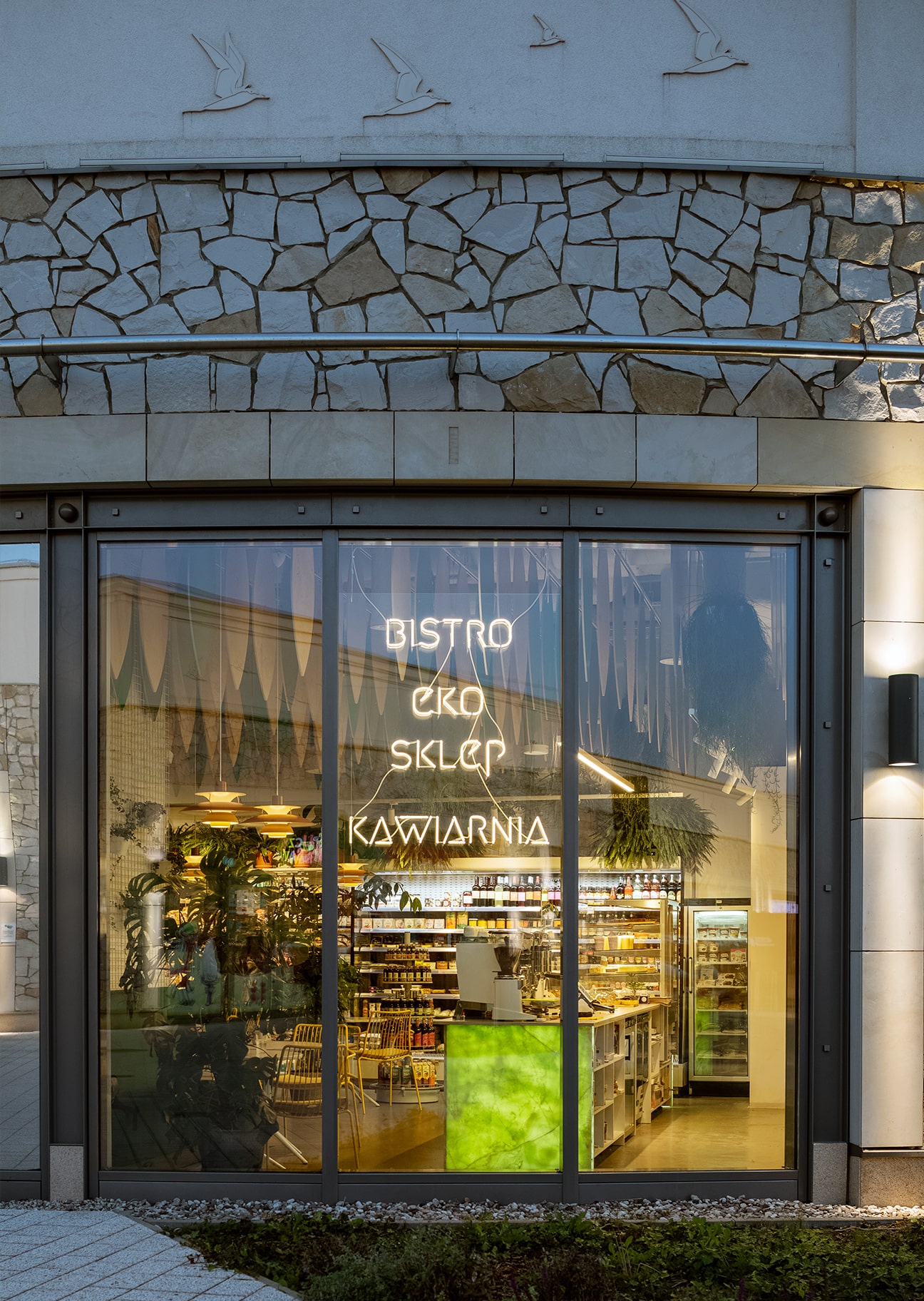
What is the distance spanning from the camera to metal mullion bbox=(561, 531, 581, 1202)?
21.2ft

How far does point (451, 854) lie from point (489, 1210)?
201 centimetres

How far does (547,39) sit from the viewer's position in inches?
263

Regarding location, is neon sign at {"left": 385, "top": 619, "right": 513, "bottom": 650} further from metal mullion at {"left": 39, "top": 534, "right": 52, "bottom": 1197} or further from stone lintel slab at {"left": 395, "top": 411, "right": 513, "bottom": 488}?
metal mullion at {"left": 39, "top": 534, "right": 52, "bottom": 1197}

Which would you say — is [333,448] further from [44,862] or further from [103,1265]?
[103,1265]

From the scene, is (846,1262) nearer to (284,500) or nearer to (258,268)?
(284,500)

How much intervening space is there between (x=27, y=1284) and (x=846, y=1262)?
152 inches

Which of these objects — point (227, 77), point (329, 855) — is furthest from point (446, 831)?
point (227, 77)

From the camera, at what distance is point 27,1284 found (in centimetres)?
509

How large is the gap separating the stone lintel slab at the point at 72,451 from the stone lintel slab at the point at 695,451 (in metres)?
3.04

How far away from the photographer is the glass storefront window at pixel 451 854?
257 inches

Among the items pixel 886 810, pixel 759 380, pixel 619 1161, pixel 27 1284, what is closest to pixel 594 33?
pixel 759 380

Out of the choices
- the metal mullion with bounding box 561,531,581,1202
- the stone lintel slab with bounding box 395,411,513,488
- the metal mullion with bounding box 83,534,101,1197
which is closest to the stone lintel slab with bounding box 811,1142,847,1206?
the metal mullion with bounding box 561,531,581,1202

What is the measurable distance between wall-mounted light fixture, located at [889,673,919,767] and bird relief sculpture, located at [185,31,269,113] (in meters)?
5.30

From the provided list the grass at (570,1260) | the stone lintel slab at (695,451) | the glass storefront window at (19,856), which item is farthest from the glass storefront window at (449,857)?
the grass at (570,1260)
